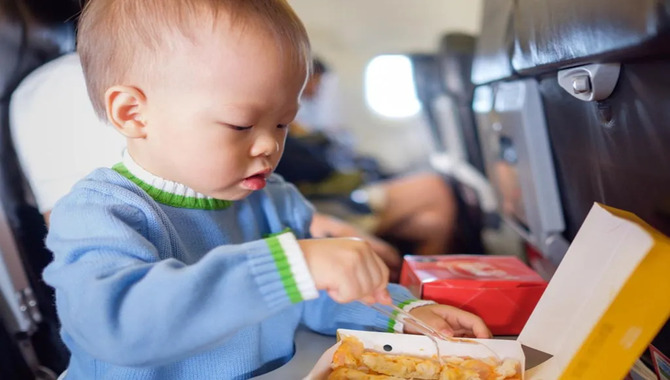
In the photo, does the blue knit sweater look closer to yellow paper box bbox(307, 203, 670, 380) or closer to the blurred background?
yellow paper box bbox(307, 203, 670, 380)

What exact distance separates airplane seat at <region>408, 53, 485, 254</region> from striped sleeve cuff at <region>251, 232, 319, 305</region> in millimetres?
1489

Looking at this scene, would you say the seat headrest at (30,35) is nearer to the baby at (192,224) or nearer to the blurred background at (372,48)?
the baby at (192,224)

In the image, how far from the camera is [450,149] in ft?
7.47

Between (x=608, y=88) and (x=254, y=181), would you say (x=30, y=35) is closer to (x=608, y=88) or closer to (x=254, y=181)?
(x=254, y=181)

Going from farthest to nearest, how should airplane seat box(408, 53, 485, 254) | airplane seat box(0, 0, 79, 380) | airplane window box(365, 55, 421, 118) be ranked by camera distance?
airplane window box(365, 55, 421, 118) < airplane seat box(408, 53, 485, 254) < airplane seat box(0, 0, 79, 380)

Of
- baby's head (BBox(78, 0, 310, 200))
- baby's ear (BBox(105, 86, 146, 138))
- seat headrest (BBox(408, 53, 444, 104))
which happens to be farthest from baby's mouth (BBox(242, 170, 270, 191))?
seat headrest (BBox(408, 53, 444, 104))

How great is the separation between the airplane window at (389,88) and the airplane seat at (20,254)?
1.64 metres

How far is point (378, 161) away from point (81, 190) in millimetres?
1936

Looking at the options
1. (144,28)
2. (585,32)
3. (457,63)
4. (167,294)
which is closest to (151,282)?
(167,294)

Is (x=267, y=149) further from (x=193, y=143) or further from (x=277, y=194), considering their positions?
(x=277, y=194)

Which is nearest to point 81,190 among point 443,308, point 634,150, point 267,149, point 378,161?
point 267,149

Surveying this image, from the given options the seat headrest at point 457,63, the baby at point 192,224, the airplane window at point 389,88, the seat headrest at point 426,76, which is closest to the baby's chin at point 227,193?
the baby at point 192,224

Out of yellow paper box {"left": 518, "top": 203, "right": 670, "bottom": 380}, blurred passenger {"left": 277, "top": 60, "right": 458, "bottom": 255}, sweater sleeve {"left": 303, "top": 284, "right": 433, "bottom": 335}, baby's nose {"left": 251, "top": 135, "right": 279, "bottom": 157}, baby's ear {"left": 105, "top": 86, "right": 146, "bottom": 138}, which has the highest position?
baby's ear {"left": 105, "top": 86, "right": 146, "bottom": 138}

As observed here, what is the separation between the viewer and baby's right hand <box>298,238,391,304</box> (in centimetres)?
56
